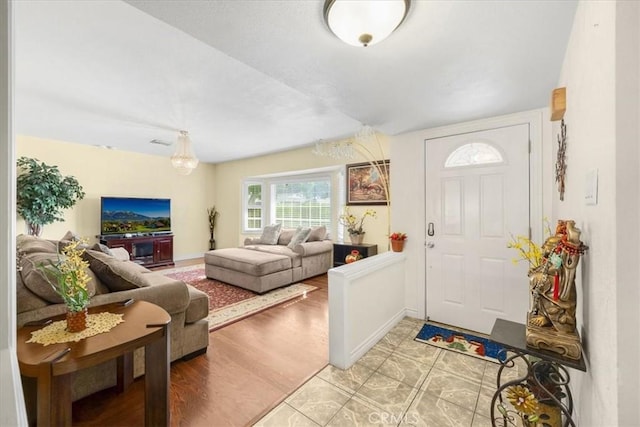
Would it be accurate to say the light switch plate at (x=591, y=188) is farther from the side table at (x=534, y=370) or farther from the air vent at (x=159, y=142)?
the air vent at (x=159, y=142)

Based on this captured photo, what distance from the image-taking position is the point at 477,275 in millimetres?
2588

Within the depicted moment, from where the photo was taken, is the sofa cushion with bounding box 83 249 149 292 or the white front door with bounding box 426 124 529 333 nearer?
the sofa cushion with bounding box 83 249 149 292

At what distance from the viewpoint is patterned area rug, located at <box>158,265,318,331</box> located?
9.87ft

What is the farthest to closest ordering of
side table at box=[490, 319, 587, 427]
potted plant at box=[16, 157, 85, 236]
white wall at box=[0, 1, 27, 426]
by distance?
potted plant at box=[16, 157, 85, 236] → side table at box=[490, 319, 587, 427] → white wall at box=[0, 1, 27, 426]

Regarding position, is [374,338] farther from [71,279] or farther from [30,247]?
[30,247]

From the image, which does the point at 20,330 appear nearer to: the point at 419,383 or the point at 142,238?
the point at 419,383

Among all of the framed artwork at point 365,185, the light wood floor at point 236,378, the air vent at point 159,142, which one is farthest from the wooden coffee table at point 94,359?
the air vent at point 159,142

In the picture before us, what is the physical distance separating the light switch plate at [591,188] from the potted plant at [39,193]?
20.4ft

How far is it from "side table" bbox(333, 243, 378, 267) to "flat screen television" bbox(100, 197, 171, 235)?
13.6 ft

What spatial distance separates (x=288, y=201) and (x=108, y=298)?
183 inches

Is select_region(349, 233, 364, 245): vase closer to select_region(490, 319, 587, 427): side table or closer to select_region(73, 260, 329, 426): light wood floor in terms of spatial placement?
select_region(73, 260, 329, 426): light wood floor

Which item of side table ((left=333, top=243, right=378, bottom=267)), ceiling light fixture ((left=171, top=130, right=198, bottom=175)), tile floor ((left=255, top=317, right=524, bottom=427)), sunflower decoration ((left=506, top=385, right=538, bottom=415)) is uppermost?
ceiling light fixture ((left=171, top=130, right=198, bottom=175))

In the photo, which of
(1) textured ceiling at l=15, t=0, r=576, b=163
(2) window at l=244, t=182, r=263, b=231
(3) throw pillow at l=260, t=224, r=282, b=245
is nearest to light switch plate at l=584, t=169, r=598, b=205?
(1) textured ceiling at l=15, t=0, r=576, b=163

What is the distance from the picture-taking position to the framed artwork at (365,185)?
172 inches
